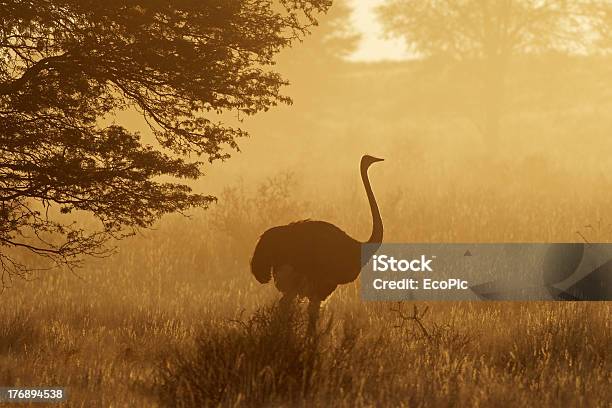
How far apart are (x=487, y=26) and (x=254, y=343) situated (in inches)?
1016

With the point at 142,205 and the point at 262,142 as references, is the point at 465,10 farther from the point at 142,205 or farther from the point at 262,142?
the point at 142,205

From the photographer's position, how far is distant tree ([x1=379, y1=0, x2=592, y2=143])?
28938 millimetres

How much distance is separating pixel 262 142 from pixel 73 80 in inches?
1361

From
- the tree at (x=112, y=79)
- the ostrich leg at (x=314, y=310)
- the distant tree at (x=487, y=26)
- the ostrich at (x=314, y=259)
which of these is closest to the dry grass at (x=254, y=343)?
the ostrich leg at (x=314, y=310)

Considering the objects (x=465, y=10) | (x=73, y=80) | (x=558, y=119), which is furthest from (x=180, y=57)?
(x=558, y=119)

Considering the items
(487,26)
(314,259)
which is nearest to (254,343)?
(314,259)

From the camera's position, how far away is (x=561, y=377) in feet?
21.2

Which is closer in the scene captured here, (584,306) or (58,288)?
(584,306)

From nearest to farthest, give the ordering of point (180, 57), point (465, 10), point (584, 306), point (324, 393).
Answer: point (324, 393)
point (180, 57)
point (584, 306)
point (465, 10)

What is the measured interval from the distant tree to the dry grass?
52.1 feet

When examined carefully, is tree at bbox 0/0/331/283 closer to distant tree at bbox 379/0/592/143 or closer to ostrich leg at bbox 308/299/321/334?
ostrich leg at bbox 308/299/321/334

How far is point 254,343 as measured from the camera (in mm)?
5949

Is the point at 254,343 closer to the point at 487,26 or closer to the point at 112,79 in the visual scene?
the point at 112,79

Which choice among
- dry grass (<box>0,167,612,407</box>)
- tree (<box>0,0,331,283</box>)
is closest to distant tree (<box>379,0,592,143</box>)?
dry grass (<box>0,167,612,407</box>)
